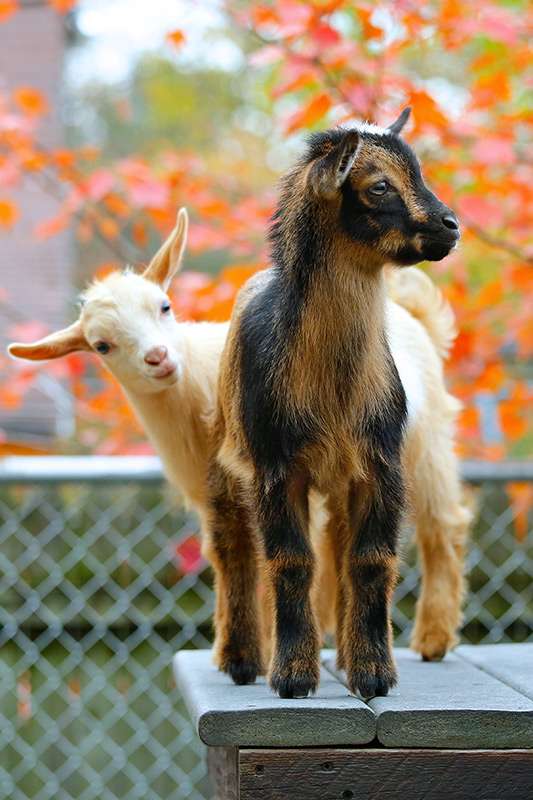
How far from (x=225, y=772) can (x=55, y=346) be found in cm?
100

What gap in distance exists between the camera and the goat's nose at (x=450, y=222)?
1.94 metres

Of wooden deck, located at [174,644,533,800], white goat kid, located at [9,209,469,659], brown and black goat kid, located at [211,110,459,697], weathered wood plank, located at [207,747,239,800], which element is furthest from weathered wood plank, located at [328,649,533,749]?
white goat kid, located at [9,209,469,659]

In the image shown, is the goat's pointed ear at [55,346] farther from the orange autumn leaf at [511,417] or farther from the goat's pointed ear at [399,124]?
the orange autumn leaf at [511,417]

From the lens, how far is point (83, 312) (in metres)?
2.54

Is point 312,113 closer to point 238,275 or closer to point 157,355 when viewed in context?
point 238,275

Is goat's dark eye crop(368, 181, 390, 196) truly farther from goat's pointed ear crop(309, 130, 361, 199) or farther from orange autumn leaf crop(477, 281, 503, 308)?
orange autumn leaf crop(477, 281, 503, 308)

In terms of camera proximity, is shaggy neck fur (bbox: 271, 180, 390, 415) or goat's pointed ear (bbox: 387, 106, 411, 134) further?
goat's pointed ear (bbox: 387, 106, 411, 134)

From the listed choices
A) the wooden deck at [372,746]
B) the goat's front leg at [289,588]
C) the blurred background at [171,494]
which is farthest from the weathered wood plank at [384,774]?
the blurred background at [171,494]

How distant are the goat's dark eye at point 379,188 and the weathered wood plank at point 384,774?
0.98 m

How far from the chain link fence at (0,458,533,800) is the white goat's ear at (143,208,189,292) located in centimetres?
123

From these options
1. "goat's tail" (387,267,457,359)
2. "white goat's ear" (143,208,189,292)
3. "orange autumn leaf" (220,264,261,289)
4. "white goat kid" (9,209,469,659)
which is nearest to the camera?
"white goat kid" (9,209,469,659)

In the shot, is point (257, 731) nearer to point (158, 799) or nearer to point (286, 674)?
point (286, 674)

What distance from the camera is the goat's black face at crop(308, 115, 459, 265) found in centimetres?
195

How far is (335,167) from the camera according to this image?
1947 mm
